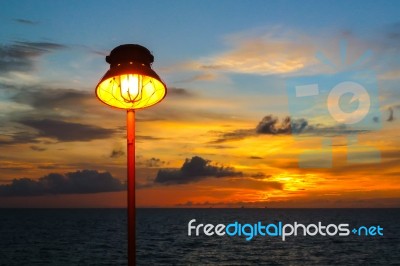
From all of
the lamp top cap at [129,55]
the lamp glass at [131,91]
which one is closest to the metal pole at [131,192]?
the lamp glass at [131,91]

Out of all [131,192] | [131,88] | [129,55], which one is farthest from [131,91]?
[131,192]

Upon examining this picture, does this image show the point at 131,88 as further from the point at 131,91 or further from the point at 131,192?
the point at 131,192

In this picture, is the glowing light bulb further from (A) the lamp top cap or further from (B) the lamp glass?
(A) the lamp top cap

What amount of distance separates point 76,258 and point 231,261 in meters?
17.4

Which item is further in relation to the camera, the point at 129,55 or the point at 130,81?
the point at 130,81

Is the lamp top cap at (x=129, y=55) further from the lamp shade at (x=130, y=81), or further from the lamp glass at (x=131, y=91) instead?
the lamp glass at (x=131, y=91)

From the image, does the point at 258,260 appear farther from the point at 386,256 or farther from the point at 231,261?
the point at 386,256

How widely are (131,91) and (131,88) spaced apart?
0.02 m

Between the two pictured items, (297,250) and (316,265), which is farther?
(297,250)

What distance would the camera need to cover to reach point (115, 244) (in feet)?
216

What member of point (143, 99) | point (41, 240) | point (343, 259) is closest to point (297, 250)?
point (343, 259)

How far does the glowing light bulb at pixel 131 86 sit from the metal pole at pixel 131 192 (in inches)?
5.8

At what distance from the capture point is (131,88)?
363 centimetres

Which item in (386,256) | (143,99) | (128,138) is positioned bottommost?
(386,256)
